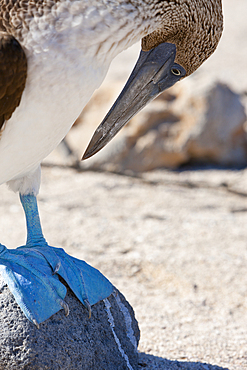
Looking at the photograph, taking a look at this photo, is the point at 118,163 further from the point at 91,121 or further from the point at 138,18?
the point at 138,18

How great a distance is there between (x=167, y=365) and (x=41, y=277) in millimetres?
816

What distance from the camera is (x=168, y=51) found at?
1.94 meters

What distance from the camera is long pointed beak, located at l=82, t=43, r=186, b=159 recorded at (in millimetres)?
1955

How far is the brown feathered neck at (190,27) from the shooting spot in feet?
5.96

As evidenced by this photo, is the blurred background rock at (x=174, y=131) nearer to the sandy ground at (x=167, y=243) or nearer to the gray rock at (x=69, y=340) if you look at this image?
the sandy ground at (x=167, y=243)

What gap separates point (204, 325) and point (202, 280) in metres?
0.54

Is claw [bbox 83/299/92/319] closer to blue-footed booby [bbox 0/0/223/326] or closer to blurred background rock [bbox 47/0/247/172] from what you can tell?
blue-footed booby [bbox 0/0/223/326]

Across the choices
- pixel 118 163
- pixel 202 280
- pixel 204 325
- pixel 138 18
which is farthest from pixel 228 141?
pixel 138 18

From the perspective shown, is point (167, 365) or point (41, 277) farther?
point (167, 365)

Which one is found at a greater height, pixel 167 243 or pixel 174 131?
pixel 167 243

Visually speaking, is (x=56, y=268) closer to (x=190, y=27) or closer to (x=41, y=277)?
(x=41, y=277)

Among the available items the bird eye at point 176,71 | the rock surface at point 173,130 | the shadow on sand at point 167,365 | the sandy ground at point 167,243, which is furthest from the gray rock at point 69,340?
the rock surface at point 173,130

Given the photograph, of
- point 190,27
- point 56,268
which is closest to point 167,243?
point 56,268

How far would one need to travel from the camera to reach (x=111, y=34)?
1730mm
